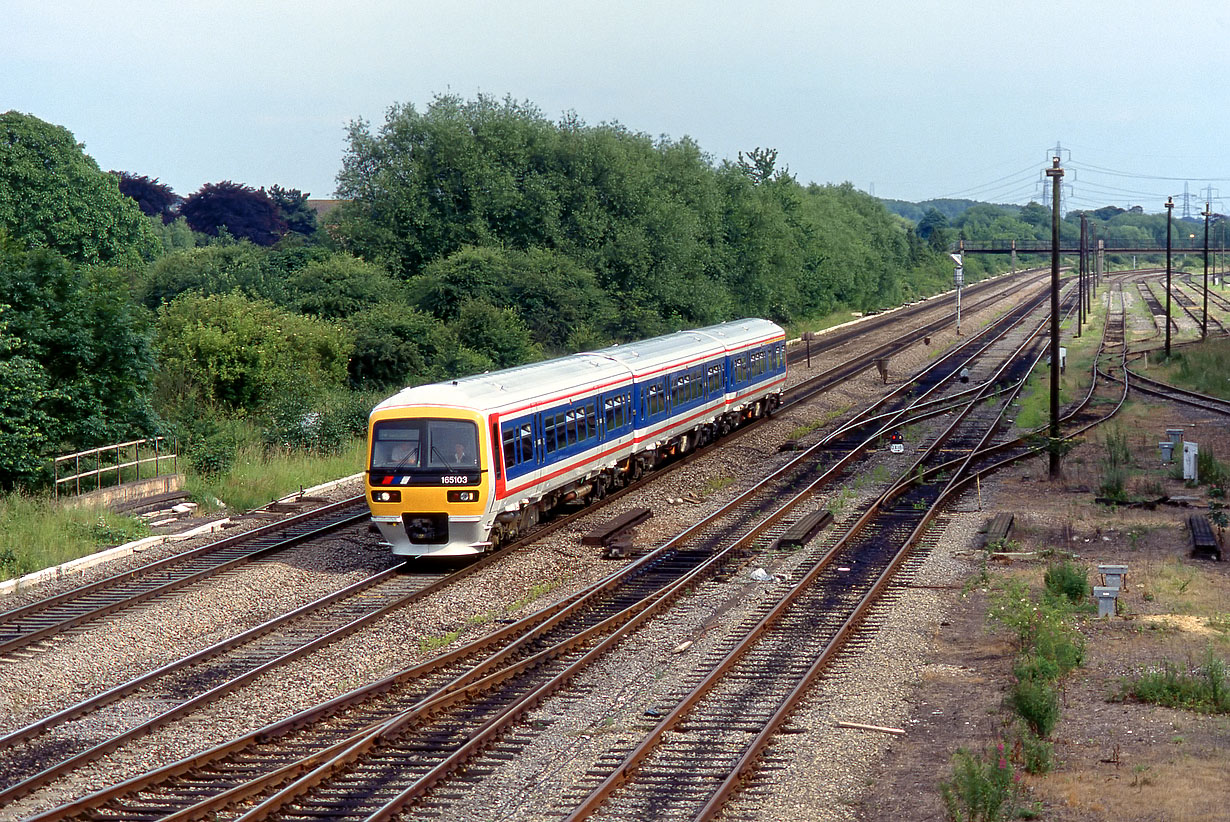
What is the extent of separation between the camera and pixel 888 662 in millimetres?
14617

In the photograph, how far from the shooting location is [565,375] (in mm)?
23484

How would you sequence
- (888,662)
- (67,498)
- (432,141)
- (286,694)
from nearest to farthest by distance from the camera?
(286,694) < (888,662) < (67,498) < (432,141)

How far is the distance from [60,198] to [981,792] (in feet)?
180

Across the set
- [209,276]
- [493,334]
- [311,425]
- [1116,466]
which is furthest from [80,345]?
[1116,466]

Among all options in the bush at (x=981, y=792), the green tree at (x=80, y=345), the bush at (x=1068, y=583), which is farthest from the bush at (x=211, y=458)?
the bush at (x=981, y=792)

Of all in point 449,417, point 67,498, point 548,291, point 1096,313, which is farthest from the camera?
point 1096,313

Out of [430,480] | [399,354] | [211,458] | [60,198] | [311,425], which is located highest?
[60,198]

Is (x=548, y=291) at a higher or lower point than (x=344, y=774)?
higher

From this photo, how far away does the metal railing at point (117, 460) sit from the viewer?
2311 cm

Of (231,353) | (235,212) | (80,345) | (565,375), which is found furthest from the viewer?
(235,212)

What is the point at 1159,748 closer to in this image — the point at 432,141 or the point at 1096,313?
the point at 432,141

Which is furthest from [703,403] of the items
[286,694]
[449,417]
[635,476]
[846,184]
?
[846,184]

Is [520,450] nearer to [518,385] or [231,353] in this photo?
[518,385]

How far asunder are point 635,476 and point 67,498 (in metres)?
11.5
